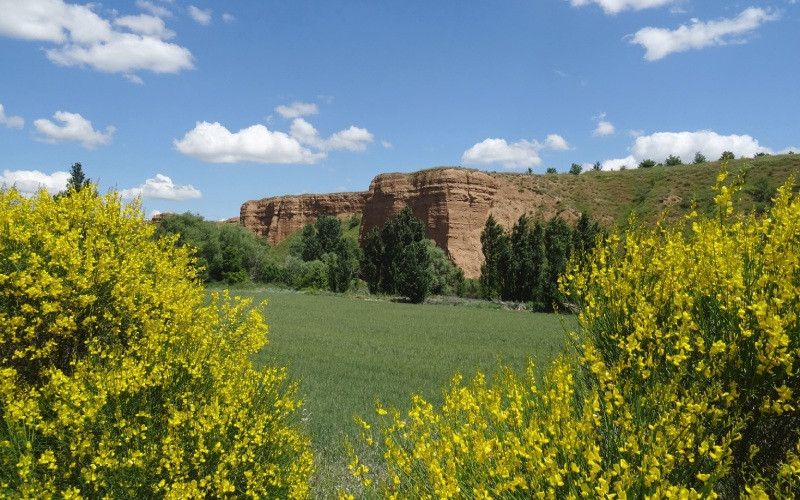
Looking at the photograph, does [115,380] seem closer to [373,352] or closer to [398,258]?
[373,352]

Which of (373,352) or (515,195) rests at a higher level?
(515,195)

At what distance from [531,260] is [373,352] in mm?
31309

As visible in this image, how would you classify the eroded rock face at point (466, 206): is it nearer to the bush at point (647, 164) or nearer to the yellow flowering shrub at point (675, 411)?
the bush at point (647, 164)

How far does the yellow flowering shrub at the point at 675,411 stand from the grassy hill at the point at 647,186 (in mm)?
55918

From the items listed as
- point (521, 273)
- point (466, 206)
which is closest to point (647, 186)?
point (466, 206)

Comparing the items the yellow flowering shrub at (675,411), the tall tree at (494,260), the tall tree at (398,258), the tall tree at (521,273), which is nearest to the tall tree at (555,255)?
the tall tree at (521,273)

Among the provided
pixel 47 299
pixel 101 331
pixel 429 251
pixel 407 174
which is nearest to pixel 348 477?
pixel 101 331

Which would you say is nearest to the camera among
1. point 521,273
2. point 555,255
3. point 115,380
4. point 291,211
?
point 115,380

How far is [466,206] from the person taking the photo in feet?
243

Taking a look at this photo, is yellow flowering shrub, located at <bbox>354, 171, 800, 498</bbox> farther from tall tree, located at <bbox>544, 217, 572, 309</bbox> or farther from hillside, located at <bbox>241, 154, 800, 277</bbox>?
hillside, located at <bbox>241, 154, 800, 277</bbox>

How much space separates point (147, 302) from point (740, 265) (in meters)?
5.84

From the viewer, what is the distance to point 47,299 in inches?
213

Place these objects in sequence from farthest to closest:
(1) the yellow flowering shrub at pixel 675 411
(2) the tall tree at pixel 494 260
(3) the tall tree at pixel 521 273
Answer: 1. (2) the tall tree at pixel 494 260
2. (3) the tall tree at pixel 521 273
3. (1) the yellow flowering shrub at pixel 675 411

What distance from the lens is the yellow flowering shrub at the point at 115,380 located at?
15.1 feet
